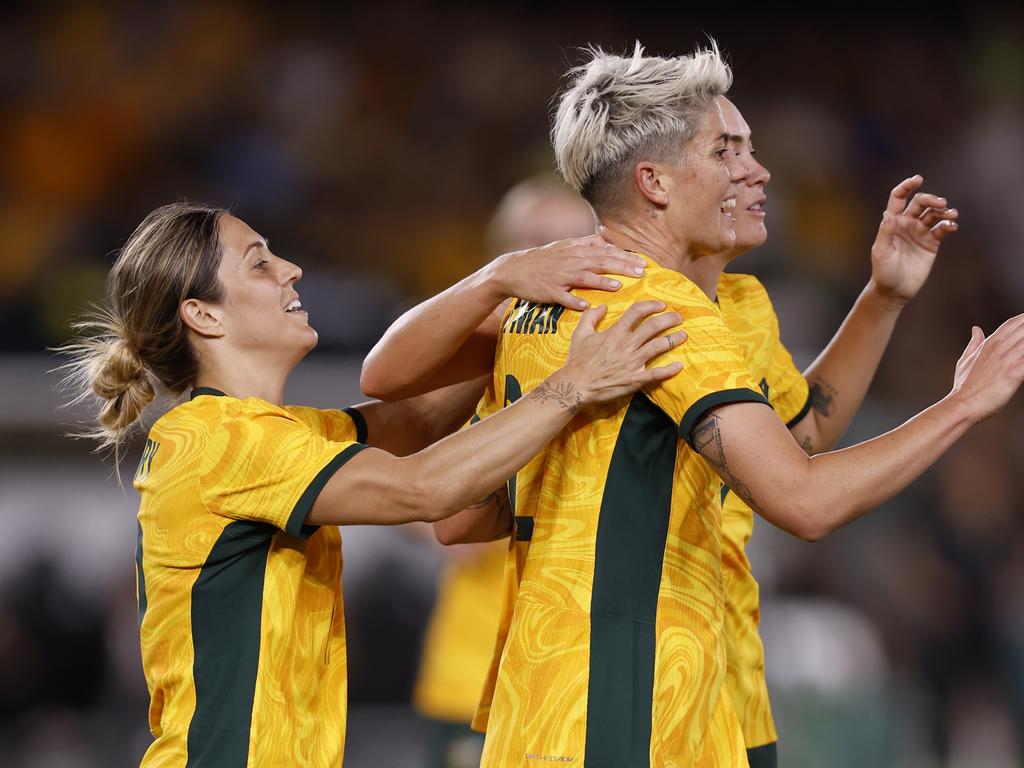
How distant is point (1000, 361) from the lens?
2.23 metres

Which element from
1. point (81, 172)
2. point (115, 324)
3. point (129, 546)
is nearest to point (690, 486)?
point (115, 324)

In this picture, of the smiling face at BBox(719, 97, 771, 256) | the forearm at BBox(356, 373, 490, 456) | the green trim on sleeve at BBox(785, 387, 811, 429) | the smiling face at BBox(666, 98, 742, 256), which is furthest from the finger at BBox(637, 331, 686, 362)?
the green trim on sleeve at BBox(785, 387, 811, 429)

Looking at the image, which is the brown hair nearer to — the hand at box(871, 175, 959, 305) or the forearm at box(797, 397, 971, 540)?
the forearm at box(797, 397, 971, 540)

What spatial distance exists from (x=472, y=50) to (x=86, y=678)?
14.6 ft

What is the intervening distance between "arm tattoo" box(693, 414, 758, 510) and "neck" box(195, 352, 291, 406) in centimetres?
94

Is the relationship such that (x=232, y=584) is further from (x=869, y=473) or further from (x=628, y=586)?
(x=869, y=473)

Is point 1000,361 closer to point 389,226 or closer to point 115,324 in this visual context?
point 115,324

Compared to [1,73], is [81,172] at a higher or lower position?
lower

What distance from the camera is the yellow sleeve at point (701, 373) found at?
2219 millimetres

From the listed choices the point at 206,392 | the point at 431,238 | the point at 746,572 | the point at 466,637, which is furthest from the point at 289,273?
the point at 431,238

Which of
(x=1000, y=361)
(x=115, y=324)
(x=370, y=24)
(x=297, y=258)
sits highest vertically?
(x=370, y=24)

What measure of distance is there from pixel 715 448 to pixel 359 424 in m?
1.04

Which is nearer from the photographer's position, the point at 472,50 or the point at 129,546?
the point at 129,546

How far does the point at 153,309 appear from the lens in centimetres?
273
